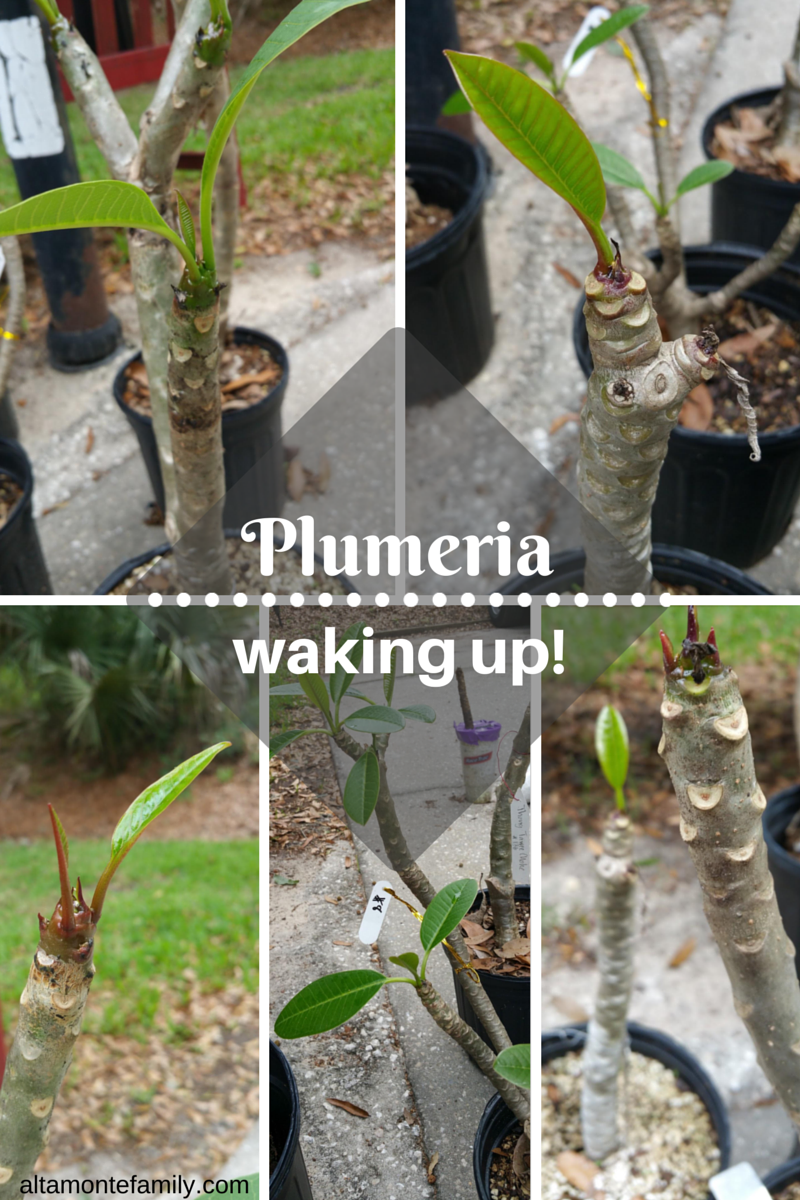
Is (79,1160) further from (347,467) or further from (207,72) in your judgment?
(207,72)

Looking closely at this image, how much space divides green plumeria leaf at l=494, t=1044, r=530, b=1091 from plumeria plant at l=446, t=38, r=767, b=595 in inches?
12.9

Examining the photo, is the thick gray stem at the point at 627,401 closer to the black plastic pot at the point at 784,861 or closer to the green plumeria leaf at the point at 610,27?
the green plumeria leaf at the point at 610,27

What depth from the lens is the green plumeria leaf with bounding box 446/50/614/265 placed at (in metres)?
0.42

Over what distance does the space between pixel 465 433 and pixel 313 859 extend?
1180 mm

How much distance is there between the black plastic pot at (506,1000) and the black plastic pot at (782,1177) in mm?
499

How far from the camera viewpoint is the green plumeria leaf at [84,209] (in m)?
0.45

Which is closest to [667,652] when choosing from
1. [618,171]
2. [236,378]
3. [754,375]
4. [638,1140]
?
[618,171]

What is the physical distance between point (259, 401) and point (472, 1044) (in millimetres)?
1066

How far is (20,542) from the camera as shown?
1.39 m

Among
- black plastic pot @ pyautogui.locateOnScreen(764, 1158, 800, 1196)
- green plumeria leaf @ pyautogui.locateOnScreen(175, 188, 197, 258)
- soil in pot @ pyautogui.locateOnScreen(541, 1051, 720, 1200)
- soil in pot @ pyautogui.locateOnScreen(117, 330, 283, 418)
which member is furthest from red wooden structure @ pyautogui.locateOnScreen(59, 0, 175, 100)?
black plastic pot @ pyautogui.locateOnScreen(764, 1158, 800, 1196)

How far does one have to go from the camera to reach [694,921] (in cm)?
176

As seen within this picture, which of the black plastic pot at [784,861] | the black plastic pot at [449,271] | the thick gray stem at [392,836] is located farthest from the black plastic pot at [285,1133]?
the black plastic pot at [449,271]

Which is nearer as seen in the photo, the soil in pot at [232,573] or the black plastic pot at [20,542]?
the soil in pot at [232,573]

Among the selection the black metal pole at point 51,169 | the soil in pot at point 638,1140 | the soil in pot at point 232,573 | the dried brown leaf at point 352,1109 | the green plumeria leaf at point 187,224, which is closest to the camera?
the green plumeria leaf at point 187,224
